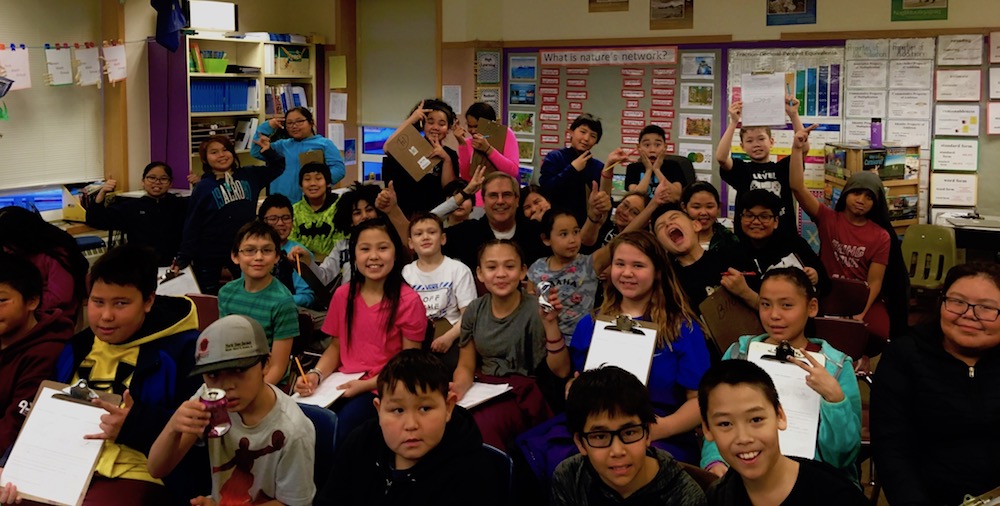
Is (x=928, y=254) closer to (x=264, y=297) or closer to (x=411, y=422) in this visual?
(x=264, y=297)

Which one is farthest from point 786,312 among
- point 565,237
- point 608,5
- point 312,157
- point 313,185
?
point 608,5

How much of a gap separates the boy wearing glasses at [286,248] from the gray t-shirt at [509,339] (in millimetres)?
1132

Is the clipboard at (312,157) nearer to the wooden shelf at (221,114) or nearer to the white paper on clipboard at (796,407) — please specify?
the wooden shelf at (221,114)

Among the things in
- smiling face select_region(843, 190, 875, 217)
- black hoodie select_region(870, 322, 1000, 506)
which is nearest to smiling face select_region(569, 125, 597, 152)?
smiling face select_region(843, 190, 875, 217)

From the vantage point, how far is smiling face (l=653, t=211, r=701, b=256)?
12.0 ft

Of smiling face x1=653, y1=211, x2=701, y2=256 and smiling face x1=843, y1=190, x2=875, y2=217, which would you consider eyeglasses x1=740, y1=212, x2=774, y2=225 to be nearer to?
smiling face x1=653, y1=211, x2=701, y2=256

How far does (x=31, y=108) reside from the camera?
6.40 m

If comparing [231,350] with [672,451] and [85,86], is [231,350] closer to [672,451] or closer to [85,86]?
[672,451]

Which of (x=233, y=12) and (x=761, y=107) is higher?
(x=233, y=12)

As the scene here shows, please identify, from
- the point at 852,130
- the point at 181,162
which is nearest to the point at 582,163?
the point at 852,130

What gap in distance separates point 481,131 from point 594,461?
3.29m

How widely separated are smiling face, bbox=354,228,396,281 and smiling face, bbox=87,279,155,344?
987mm

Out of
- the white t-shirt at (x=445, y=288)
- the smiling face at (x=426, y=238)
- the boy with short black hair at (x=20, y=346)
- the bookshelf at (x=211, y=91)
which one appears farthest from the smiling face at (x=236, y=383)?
the bookshelf at (x=211, y=91)

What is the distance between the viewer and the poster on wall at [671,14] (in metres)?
6.58
